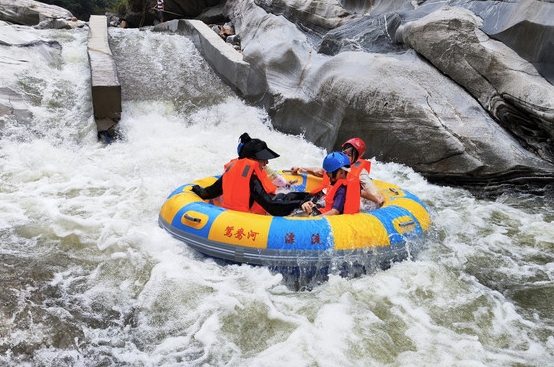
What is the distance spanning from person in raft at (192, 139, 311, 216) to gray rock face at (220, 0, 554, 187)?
9.10 feet

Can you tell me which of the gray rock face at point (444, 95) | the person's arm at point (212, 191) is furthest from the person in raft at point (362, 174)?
the gray rock face at point (444, 95)

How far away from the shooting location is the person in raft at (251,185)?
464 centimetres

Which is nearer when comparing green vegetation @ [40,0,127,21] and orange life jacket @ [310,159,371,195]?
orange life jacket @ [310,159,371,195]

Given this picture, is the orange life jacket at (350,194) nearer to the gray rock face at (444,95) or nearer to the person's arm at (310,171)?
the person's arm at (310,171)

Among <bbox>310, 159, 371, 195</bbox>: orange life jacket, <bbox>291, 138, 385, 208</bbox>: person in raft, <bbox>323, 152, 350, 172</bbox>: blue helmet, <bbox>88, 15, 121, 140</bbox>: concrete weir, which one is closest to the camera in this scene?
<bbox>323, 152, 350, 172</bbox>: blue helmet

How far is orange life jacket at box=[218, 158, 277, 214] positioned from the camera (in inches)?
182

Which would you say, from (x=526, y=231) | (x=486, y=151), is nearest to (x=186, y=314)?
(x=526, y=231)

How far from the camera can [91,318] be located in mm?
3600

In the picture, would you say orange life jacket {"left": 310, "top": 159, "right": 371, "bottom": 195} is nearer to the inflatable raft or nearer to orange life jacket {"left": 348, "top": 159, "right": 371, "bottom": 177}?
orange life jacket {"left": 348, "top": 159, "right": 371, "bottom": 177}

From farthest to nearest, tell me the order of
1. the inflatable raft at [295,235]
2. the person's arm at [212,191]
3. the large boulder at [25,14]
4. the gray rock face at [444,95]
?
the large boulder at [25,14] < the gray rock face at [444,95] < the person's arm at [212,191] < the inflatable raft at [295,235]

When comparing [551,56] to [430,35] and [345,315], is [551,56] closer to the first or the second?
[430,35]

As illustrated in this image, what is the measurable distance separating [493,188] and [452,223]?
4.20 ft

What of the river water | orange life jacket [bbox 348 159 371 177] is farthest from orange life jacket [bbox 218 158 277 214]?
orange life jacket [bbox 348 159 371 177]

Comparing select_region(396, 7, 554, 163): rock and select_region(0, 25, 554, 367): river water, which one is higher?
select_region(396, 7, 554, 163): rock
